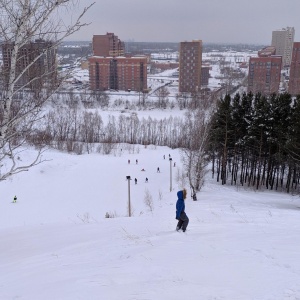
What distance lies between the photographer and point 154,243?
7117 mm

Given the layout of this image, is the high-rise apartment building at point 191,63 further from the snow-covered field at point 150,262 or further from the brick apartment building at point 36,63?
the brick apartment building at point 36,63

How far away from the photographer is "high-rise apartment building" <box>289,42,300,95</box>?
72.2 metres

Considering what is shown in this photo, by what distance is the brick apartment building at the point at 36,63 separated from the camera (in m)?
6.37

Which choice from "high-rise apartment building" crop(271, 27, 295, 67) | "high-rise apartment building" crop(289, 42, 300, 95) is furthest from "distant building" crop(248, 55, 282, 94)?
"high-rise apartment building" crop(271, 27, 295, 67)

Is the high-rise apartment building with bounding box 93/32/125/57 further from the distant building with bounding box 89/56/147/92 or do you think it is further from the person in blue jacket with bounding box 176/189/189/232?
the person in blue jacket with bounding box 176/189/189/232

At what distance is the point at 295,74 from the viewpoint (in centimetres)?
7581

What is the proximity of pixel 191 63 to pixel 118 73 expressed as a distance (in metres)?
22.5

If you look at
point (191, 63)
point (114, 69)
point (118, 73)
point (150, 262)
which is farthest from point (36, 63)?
point (118, 73)

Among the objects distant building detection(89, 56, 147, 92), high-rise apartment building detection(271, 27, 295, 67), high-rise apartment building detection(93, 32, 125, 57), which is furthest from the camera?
high-rise apartment building detection(271, 27, 295, 67)

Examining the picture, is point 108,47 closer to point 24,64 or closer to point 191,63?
point 191,63

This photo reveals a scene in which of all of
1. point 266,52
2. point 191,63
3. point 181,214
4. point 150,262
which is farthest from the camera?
point 266,52

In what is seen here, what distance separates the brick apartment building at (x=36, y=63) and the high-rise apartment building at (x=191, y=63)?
8783cm

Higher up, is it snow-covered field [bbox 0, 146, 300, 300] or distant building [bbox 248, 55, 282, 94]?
distant building [bbox 248, 55, 282, 94]

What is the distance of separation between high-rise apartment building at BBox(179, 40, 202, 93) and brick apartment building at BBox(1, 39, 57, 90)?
288 ft
